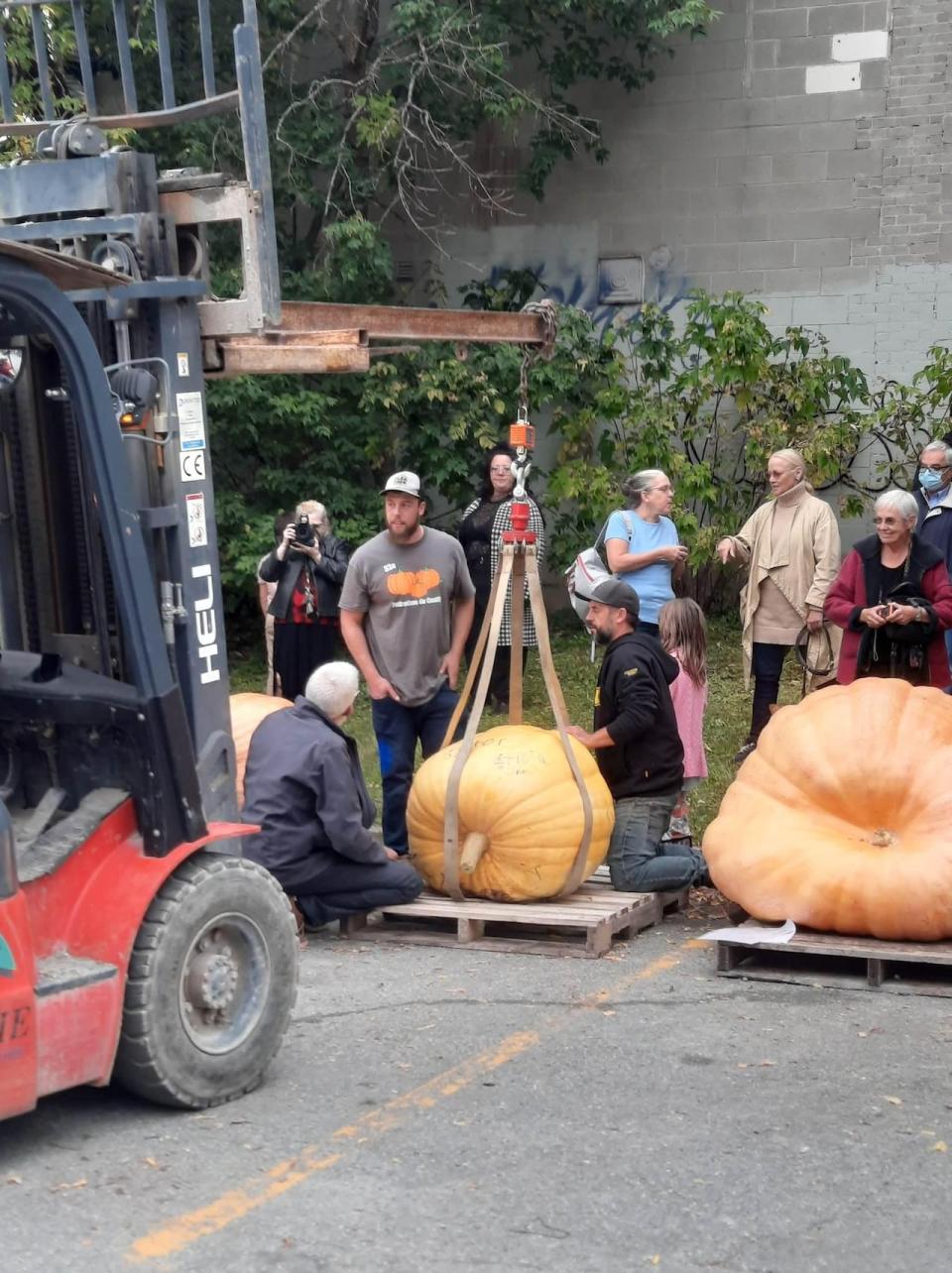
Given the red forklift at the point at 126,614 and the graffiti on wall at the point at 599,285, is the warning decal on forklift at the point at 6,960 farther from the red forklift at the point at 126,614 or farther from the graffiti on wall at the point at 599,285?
the graffiti on wall at the point at 599,285

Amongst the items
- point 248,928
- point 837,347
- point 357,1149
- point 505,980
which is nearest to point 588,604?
point 505,980

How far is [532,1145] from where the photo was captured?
A: 16.9ft

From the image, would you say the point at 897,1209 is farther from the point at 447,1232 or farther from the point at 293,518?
the point at 293,518

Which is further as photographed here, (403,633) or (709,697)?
(709,697)

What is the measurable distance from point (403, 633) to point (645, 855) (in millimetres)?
1752

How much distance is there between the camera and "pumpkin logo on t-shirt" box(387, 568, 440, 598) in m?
8.74

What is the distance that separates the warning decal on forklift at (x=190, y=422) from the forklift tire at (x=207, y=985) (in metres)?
1.55

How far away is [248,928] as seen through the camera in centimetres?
555

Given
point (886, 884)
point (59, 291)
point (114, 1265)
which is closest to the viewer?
point (114, 1265)

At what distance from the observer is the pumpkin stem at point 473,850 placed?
7.61 m

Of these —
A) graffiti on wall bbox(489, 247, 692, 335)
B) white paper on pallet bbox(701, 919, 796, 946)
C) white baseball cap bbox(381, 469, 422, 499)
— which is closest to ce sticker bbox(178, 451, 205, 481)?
white baseball cap bbox(381, 469, 422, 499)

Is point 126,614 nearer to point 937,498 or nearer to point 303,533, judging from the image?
point 303,533

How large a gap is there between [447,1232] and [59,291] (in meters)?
3.00

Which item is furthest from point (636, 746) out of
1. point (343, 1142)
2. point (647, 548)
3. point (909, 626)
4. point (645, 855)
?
point (343, 1142)
